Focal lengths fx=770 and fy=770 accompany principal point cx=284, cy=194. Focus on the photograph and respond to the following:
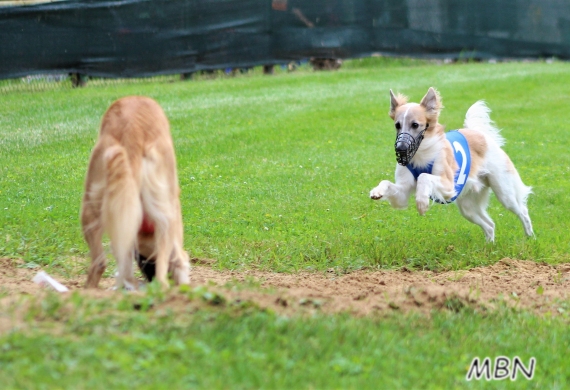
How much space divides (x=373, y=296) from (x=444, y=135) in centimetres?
311

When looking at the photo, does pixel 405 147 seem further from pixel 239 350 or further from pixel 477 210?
pixel 239 350

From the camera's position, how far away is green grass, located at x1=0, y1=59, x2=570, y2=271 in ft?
28.2

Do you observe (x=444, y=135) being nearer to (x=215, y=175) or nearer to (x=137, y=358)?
(x=215, y=175)

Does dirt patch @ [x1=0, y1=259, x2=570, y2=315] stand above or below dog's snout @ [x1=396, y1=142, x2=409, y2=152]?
below

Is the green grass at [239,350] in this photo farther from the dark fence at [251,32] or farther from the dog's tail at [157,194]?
the dark fence at [251,32]

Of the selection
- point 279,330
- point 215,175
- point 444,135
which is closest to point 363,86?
point 215,175

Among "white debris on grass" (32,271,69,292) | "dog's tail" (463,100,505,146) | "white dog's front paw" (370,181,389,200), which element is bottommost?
"white debris on grass" (32,271,69,292)

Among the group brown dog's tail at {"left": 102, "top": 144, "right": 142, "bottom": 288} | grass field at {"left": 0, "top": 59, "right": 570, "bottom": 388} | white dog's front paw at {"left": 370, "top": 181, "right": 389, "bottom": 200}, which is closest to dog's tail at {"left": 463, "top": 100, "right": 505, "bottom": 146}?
grass field at {"left": 0, "top": 59, "right": 570, "bottom": 388}

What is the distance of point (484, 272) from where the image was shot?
25.9 feet

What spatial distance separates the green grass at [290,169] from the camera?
859cm

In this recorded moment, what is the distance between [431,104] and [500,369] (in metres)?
4.07

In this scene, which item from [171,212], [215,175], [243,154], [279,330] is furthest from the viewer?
[243,154]

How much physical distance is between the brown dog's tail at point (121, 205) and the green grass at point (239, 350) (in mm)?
402

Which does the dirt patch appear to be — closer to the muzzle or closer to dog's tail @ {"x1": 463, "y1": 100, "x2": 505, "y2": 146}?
the muzzle
